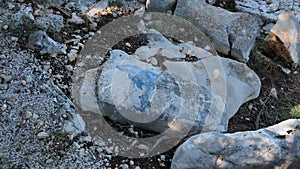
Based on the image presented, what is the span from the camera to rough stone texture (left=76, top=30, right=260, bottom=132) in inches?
124

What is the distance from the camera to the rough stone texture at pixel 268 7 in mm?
4820

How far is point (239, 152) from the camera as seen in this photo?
2.84 m

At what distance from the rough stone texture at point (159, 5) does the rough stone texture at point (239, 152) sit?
1.76m

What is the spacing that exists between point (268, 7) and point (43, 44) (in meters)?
2.63

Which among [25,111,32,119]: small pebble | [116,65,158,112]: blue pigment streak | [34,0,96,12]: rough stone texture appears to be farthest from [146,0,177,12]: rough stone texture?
[25,111,32,119]: small pebble

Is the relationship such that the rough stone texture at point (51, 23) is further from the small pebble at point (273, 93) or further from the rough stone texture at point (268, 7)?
the rough stone texture at point (268, 7)

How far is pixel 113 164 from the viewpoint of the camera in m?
3.00

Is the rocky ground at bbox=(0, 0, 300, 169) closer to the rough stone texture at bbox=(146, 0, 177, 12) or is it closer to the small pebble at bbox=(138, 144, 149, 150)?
the small pebble at bbox=(138, 144, 149, 150)

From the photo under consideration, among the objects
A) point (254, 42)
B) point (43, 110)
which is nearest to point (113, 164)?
point (43, 110)

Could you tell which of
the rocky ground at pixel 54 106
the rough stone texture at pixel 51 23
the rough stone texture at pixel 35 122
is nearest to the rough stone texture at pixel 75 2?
the rocky ground at pixel 54 106

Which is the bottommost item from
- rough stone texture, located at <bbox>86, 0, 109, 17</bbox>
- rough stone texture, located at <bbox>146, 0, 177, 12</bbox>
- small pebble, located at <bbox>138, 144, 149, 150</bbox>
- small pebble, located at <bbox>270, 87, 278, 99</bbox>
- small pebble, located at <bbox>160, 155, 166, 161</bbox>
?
small pebble, located at <bbox>270, 87, 278, 99</bbox>

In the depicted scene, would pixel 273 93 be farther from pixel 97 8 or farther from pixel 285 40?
pixel 97 8

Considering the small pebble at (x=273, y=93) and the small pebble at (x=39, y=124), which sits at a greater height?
the small pebble at (x=39, y=124)

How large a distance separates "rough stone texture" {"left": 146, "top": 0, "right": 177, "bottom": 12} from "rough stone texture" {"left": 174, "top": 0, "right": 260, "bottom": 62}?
99mm
